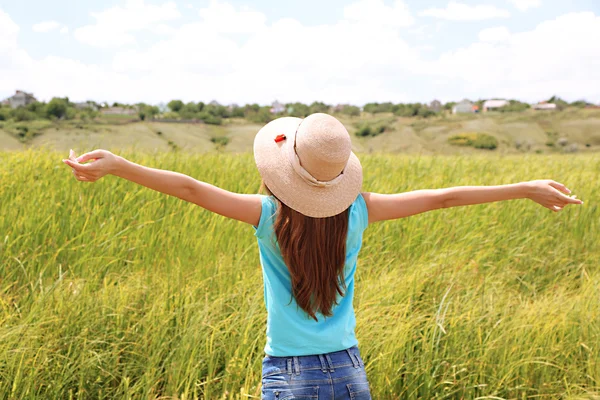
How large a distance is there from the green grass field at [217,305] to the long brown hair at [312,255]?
2.66 feet

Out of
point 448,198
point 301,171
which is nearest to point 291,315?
point 301,171

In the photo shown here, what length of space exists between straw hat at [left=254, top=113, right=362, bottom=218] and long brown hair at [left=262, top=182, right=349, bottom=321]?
0.04m

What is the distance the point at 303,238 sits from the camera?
1.59 metres

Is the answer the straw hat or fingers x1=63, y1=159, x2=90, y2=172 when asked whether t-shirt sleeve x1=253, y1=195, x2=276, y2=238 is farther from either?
fingers x1=63, y1=159, x2=90, y2=172

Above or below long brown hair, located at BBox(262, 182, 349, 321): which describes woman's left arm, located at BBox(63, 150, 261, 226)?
above

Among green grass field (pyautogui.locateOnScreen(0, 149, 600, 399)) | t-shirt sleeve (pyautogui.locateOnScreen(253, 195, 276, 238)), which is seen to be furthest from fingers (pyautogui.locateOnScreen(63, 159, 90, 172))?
green grass field (pyautogui.locateOnScreen(0, 149, 600, 399))

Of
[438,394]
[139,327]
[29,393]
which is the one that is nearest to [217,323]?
[139,327]

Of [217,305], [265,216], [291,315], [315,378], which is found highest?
[265,216]

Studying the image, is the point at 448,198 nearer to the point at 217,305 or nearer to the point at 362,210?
the point at 362,210

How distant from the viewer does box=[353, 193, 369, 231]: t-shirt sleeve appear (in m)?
1.70

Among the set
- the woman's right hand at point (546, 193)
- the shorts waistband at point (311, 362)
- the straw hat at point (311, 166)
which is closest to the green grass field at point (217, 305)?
the shorts waistband at point (311, 362)

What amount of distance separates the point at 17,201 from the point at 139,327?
1.69 m

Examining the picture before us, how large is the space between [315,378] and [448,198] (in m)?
0.68

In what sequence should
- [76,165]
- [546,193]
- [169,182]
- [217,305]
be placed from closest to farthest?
[76,165]
[169,182]
[546,193]
[217,305]
